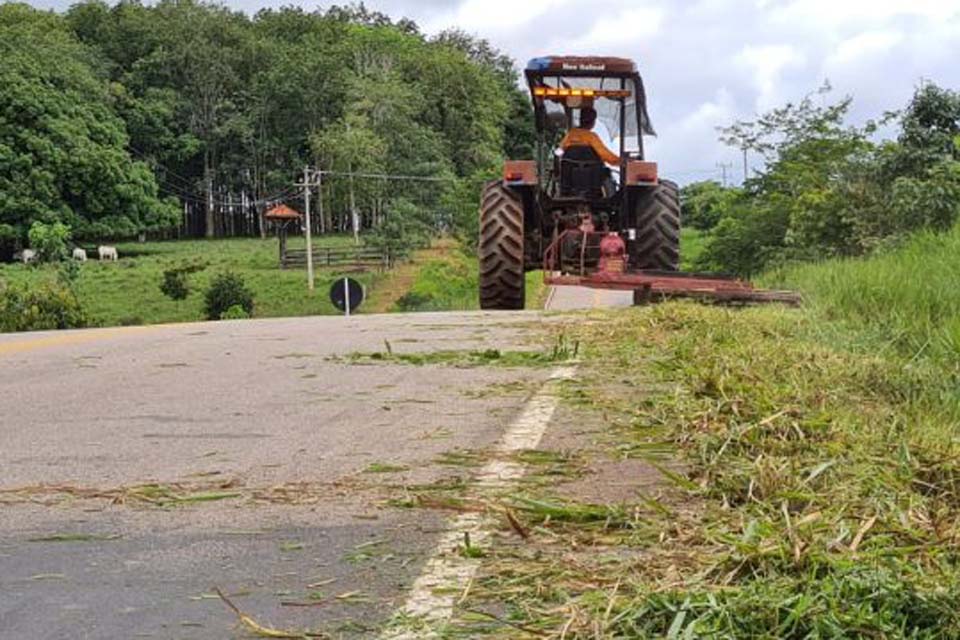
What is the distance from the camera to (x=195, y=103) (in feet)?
272

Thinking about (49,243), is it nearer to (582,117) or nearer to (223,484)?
(582,117)

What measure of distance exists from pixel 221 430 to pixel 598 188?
1061cm

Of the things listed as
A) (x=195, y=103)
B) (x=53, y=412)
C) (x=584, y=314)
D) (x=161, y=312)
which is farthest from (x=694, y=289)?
(x=195, y=103)

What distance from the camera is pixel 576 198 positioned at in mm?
14594

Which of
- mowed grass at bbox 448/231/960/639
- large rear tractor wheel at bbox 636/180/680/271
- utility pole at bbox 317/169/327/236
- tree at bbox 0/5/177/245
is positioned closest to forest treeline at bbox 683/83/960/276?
large rear tractor wheel at bbox 636/180/680/271

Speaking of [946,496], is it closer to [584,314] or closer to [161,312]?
[584,314]

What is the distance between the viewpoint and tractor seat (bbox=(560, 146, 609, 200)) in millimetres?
14625

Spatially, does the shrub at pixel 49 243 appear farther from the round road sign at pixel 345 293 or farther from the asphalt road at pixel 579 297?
the asphalt road at pixel 579 297

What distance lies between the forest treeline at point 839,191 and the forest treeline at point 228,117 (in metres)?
21.2

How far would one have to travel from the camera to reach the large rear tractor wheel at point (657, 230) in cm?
1449

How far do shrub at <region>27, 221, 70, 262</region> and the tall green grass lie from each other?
4655cm

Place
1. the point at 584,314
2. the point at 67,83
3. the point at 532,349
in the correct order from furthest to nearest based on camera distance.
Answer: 1. the point at 67,83
2. the point at 584,314
3. the point at 532,349

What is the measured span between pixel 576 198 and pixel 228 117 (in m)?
72.6

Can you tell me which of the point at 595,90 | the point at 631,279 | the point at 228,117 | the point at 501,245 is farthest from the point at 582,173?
the point at 228,117
